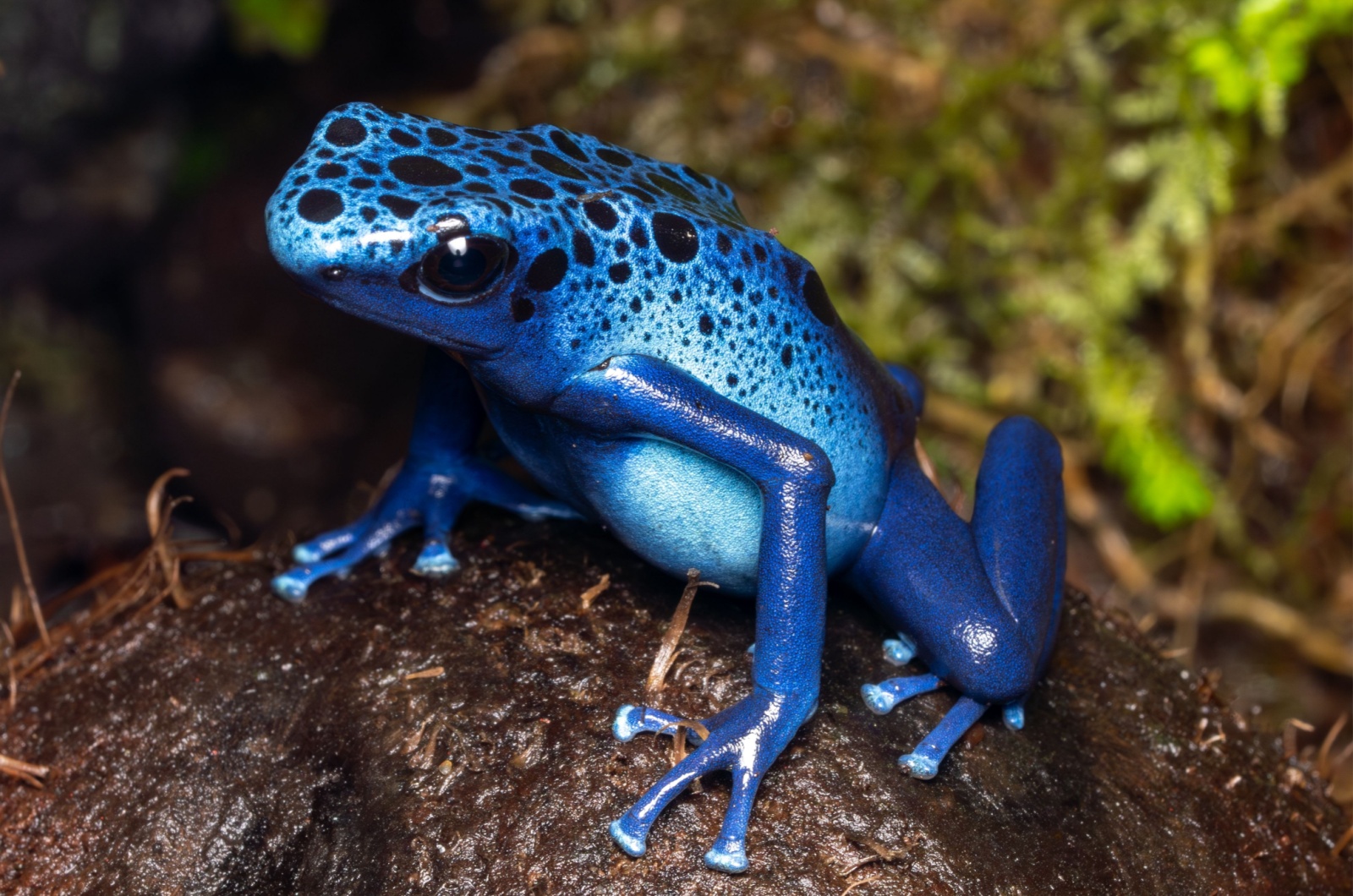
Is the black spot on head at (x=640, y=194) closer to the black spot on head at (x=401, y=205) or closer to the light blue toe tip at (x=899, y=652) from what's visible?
the black spot on head at (x=401, y=205)

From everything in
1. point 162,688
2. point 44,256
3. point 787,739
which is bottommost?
point 44,256

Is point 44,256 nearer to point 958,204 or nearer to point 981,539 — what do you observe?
point 958,204

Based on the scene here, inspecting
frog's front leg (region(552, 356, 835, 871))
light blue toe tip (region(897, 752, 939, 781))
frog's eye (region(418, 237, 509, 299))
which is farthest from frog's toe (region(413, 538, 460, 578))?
light blue toe tip (region(897, 752, 939, 781))

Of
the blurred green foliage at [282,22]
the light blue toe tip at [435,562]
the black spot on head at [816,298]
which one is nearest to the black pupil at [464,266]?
the black spot on head at [816,298]

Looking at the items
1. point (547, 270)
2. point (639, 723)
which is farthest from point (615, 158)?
point (639, 723)

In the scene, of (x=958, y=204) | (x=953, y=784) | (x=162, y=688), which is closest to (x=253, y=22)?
(x=958, y=204)
